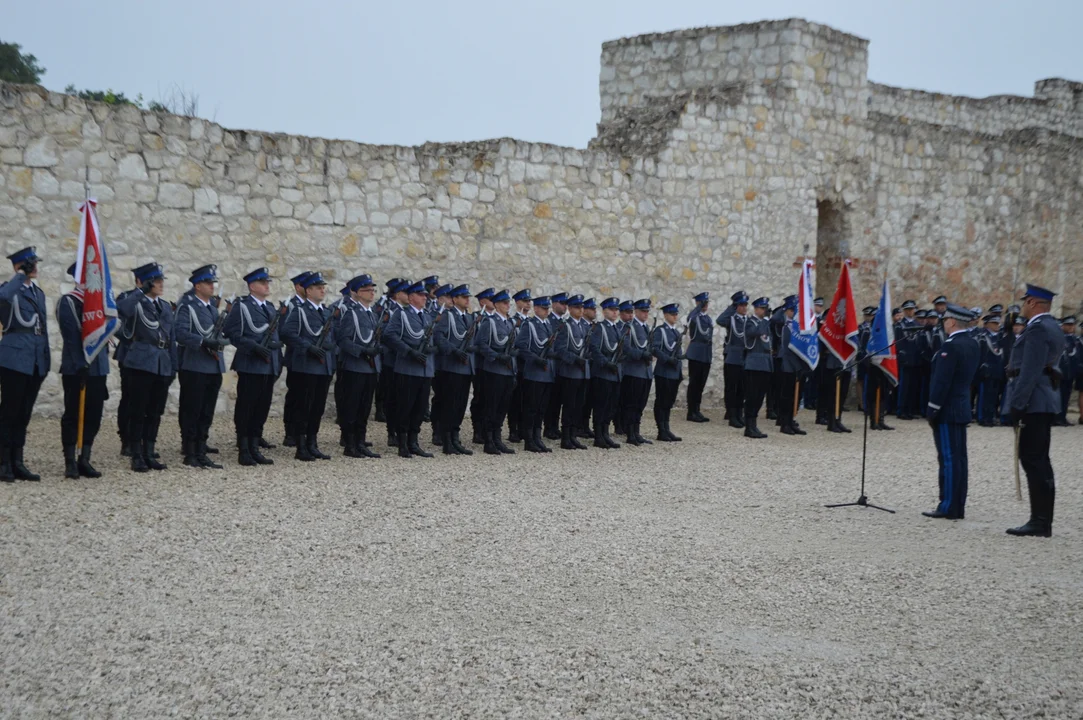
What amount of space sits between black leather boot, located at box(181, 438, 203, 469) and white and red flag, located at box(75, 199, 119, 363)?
111cm

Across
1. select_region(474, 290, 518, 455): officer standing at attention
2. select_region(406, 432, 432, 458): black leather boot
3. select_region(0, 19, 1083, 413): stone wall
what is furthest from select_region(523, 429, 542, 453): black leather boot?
select_region(0, 19, 1083, 413): stone wall

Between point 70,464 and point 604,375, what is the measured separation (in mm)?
5301

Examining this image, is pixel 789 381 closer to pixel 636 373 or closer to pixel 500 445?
pixel 636 373


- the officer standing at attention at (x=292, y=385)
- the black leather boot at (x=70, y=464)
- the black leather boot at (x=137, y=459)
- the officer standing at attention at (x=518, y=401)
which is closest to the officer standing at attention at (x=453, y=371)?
the officer standing at attention at (x=518, y=401)

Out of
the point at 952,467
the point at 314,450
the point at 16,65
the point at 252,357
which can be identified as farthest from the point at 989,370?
the point at 16,65

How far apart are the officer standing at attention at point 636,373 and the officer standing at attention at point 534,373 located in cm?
102

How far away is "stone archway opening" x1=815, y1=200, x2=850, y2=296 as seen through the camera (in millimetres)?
17094

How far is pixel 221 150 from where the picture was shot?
1158 cm

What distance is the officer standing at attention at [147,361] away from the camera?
8617mm

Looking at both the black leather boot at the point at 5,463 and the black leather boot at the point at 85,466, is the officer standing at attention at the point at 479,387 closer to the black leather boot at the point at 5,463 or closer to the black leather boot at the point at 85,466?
the black leather boot at the point at 85,466

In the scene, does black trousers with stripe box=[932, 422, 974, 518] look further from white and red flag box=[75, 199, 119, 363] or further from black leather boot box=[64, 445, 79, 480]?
black leather boot box=[64, 445, 79, 480]

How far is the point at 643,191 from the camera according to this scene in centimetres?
1495

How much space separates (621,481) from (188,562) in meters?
4.11

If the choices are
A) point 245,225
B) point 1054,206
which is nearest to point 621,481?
point 245,225
